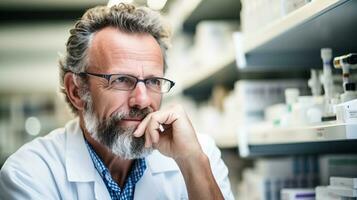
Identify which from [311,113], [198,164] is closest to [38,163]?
[198,164]

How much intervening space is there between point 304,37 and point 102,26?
0.69 meters

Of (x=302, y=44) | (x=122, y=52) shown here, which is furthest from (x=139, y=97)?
(x=302, y=44)

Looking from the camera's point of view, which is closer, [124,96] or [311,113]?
[311,113]

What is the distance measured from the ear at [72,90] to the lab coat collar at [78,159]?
9cm

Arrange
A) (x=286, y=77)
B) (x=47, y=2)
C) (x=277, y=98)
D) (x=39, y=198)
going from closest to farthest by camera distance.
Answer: (x=39, y=198) → (x=277, y=98) → (x=286, y=77) → (x=47, y=2)

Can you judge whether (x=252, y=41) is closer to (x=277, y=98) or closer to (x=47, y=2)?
(x=277, y=98)

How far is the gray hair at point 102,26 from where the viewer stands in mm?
1670

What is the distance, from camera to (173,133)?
1.52 metres

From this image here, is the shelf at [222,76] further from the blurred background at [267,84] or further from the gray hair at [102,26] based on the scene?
the gray hair at [102,26]

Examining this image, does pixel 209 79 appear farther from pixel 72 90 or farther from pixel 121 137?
pixel 121 137

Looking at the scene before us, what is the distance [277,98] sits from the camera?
222cm

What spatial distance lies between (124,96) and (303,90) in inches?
39.6

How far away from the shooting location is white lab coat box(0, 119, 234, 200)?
4.85 feet

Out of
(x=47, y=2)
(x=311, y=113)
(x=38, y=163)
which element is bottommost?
(x=38, y=163)
